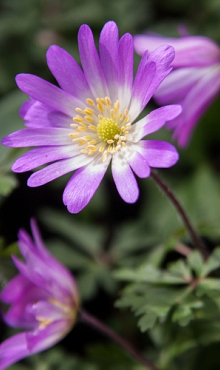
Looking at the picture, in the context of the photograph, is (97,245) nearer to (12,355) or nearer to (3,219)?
(3,219)

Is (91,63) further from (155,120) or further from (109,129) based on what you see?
(155,120)

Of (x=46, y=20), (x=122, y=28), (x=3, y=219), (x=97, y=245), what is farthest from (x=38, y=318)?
(x=46, y=20)

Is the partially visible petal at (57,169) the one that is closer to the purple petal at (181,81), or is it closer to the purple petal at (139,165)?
the purple petal at (139,165)

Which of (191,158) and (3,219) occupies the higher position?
(3,219)

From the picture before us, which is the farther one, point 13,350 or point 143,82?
point 13,350

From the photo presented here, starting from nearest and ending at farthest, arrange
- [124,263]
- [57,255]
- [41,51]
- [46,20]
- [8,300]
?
1. [8,300]
2. [124,263]
3. [57,255]
4. [41,51]
5. [46,20]

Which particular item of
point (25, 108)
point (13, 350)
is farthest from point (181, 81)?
point (13, 350)
